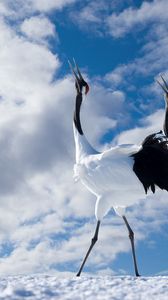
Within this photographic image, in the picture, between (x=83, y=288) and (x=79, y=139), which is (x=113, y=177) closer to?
(x=79, y=139)

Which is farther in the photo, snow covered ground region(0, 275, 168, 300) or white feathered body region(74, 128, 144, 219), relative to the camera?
white feathered body region(74, 128, 144, 219)

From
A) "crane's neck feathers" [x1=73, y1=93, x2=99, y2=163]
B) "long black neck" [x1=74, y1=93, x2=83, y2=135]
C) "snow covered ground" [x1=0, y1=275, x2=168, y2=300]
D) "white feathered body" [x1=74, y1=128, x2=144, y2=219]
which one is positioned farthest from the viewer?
"long black neck" [x1=74, y1=93, x2=83, y2=135]

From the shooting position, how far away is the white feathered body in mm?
11180

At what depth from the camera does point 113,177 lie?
11.3 meters

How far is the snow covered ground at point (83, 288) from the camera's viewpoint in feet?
23.3

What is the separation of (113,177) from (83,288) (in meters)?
4.03

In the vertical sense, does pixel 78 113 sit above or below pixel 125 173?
above

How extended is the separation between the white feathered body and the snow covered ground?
2.87m

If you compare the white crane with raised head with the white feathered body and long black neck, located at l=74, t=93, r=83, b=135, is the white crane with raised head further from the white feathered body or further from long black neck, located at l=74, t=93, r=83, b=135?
long black neck, located at l=74, t=93, r=83, b=135

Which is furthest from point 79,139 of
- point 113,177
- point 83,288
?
point 83,288

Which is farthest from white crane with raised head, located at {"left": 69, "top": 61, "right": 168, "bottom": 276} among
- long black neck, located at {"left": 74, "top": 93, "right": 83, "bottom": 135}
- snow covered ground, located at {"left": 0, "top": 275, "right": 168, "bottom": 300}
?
snow covered ground, located at {"left": 0, "top": 275, "right": 168, "bottom": 300}

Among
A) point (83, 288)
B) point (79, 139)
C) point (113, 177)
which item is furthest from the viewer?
point (79, 139)

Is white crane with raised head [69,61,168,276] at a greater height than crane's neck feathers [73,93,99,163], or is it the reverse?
crane's neck feathers [73,93,99,163]

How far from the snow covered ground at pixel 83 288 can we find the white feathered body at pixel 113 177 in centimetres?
287
